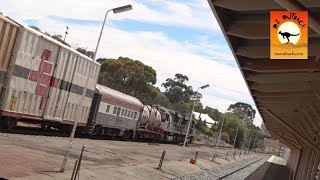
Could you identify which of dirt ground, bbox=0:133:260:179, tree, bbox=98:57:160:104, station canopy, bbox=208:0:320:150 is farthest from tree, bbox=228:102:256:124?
station canopy, bbox=208:0:320:150

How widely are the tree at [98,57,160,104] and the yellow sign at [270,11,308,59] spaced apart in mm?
80065

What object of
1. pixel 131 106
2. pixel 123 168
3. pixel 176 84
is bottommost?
pixel 123 168

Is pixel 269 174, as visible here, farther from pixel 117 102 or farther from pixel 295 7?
pixel 295 7

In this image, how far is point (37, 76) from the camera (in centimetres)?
2280

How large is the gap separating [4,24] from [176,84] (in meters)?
142

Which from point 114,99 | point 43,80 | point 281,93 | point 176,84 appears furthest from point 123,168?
point 176,84

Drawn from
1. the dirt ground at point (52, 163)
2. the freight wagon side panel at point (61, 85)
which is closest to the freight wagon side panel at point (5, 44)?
the dirt ground at point (52, 163)

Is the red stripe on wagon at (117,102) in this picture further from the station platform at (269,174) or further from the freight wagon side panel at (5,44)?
the freight wagon side panel at (5,44)

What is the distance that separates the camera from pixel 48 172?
15.9 m

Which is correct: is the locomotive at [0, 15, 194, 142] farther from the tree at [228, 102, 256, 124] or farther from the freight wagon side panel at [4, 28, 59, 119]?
the tree at [228, 102, 256, 124]

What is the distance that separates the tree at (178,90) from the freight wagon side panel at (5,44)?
13706 centimetres

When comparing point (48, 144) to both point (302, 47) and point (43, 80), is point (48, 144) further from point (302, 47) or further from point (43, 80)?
point (302, 47)

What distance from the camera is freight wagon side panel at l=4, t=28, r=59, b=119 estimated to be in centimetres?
2094

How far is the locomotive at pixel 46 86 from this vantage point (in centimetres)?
2047
